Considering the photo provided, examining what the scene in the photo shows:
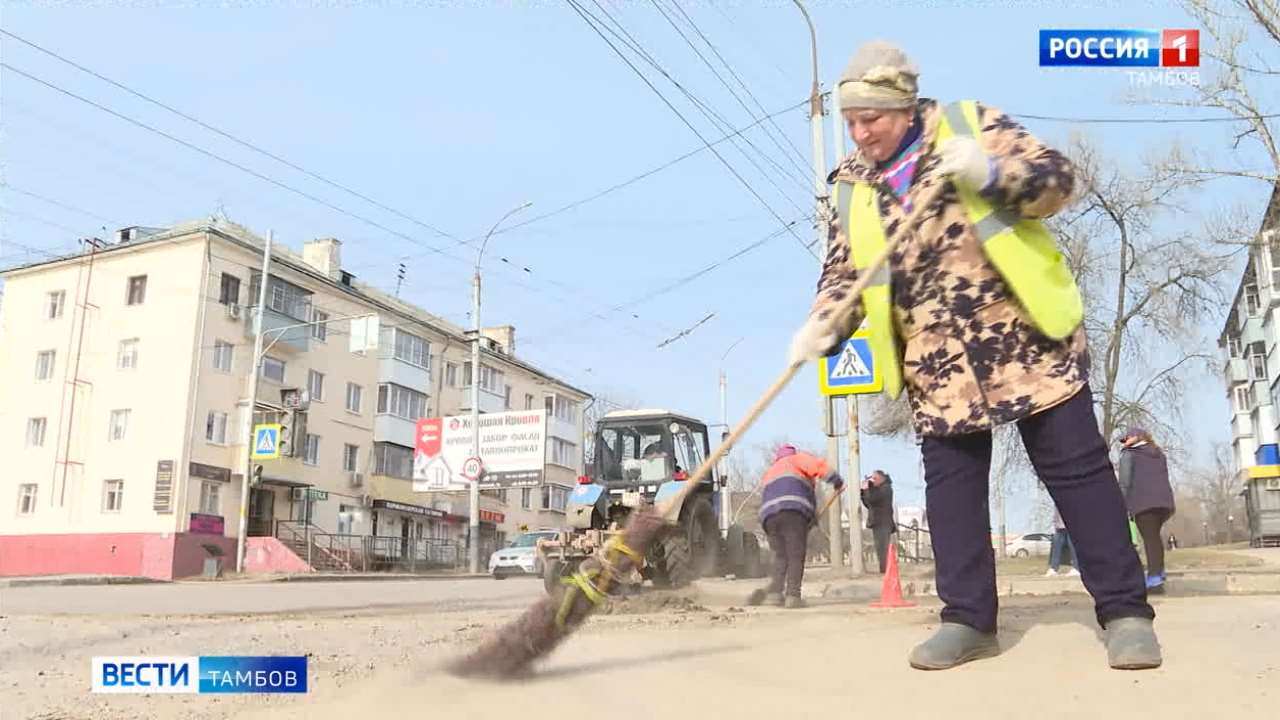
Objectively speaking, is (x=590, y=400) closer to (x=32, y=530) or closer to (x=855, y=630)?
(x=32, y=530)

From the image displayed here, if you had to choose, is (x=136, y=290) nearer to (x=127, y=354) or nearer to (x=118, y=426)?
(x=127, y=354)

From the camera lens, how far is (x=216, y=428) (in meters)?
35.4

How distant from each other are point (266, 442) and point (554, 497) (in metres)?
30.5

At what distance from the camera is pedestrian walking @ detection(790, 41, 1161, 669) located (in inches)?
118

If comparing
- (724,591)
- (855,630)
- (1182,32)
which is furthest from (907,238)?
(1182,32)

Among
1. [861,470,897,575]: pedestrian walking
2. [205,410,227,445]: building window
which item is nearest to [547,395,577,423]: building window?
[205,410,227,445]: building window

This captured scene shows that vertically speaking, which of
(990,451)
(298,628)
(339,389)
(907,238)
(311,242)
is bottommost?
(298,628)

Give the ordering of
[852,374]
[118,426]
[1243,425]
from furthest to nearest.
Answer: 1. [1243,425]
2. [118,426]
3. [852,374]

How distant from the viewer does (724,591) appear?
10086mm

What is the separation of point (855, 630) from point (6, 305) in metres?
44.5

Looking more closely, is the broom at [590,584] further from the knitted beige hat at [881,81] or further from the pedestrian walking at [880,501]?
the pedestrian walking at [880,501]

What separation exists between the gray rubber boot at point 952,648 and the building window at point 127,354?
38.6 m

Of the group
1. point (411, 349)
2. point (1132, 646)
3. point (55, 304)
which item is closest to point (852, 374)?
point (1132, 646)

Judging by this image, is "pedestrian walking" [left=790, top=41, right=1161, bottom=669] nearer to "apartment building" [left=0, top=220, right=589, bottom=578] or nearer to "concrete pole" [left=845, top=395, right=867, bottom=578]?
"concrete pole" [left=845, top=395, right=867, bottom=578]
